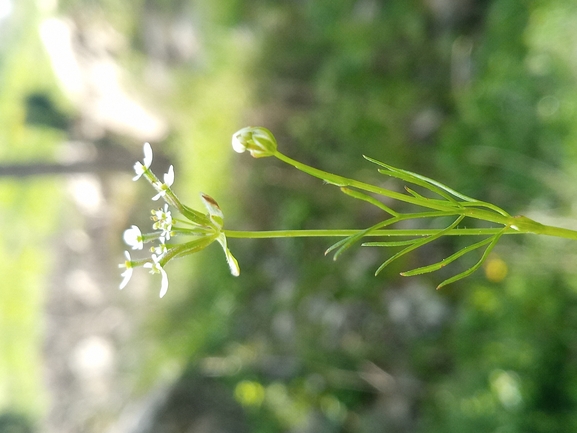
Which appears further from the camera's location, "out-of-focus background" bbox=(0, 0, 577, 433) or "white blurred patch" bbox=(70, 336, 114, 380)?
"white blurred patch" bbox=(70, 336, 114, 380)

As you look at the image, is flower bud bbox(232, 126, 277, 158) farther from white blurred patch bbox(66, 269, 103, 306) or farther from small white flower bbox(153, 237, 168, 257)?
white blurred patch bbox(66, 269, 103, 306)

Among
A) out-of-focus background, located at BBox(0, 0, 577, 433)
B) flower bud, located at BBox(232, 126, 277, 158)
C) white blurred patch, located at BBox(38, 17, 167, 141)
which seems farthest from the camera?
white blurred patch, located at BBox(38, 17, 167, 141)

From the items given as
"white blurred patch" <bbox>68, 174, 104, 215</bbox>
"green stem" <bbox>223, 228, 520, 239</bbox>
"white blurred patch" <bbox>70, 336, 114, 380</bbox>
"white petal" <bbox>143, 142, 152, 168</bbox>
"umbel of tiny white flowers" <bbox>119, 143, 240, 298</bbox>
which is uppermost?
"white petal" <bbox>143, 142, 152, 168</bbox>

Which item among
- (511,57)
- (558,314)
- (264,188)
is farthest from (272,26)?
(558,314)

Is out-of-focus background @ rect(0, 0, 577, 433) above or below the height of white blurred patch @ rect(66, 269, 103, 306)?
above

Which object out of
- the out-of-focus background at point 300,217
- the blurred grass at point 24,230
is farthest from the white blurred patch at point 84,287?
the blurred grass at point 24,230

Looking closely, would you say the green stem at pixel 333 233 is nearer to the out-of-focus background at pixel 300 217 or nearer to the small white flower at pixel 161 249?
the small white flower at pixel 161 249

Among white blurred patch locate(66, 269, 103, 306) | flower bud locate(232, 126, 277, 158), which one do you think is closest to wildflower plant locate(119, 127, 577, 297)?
flower bud locate(232, 126, 277, 158)

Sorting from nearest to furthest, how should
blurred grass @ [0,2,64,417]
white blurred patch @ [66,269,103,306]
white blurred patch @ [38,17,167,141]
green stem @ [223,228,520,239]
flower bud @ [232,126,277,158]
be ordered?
green stem @ [223,228,520,239] → flower bud @ [232,126,277,158] → white blurred patch @ [38,17,167,141] → white blurred patch @ [66,269,103,306] → blurred grass @ [0,2,64,417]
